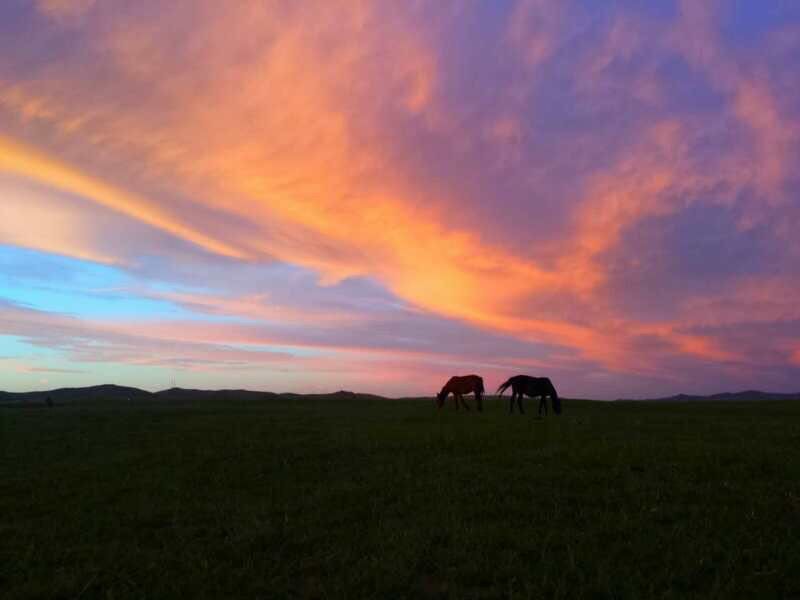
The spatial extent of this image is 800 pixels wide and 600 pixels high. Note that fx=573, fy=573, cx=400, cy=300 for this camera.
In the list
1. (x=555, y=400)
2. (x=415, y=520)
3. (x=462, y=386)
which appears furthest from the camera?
(x=462, y=386)

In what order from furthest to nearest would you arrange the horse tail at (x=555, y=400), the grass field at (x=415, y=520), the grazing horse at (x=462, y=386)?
the grazing horse at (x=462, y=386)
the horse tail at (x=555, y=400)
the grass field at (x=415, y=520)

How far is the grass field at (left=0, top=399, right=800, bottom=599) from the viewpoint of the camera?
8617mm

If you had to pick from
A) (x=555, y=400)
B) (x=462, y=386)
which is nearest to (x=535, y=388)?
(x=555, y=400)

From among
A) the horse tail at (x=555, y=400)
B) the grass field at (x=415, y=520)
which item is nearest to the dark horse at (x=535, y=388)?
the horse tail at (x=555, y=400)

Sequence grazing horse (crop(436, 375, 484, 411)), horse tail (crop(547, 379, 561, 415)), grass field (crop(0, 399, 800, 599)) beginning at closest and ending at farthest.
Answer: grass field (crop(0, 399, 800, 599)) → horse tail (crop(547, 379, 561, 415)) → grazing horse (crop(436, 375, 484, 411))

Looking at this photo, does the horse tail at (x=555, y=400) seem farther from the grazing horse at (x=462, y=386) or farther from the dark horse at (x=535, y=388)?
the grazing horse at (x=462, y=386)

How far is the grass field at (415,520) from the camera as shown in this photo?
8.62 m

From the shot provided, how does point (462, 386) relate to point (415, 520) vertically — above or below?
above

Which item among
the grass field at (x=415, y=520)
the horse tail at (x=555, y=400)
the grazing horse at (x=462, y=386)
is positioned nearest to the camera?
the grass field at (x=415, y=520)

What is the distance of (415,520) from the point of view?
11.3m

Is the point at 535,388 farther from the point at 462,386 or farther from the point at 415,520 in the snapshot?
the point at 415,520

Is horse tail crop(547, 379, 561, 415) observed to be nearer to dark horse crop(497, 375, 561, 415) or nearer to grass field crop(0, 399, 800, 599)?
dark horse crop(497, 375, 561, 415)

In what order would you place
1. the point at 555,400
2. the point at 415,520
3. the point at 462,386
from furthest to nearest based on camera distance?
1. the point at 462,386
2. the point at 555,400
3. the point at 415,520

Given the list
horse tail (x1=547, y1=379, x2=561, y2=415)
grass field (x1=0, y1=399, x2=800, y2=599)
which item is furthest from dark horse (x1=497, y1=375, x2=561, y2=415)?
grass field (x1=0, y1=399, x2=800, y2=599)
